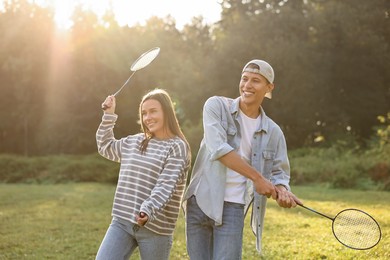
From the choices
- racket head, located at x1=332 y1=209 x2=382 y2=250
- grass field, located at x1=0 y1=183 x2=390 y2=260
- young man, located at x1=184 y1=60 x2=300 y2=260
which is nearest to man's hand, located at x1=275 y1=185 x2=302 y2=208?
young man, located at x1=184 y1=60 x2=300 y2=260

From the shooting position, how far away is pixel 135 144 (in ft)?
15.8

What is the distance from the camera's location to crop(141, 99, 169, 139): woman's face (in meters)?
4.84

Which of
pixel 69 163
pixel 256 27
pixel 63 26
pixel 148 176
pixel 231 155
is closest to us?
pixel 231 155

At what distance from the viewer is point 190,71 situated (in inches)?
1319

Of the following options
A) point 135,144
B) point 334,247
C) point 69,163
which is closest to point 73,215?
point 334,247

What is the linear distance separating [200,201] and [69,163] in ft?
71.0

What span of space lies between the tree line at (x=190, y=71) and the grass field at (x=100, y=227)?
1395cm

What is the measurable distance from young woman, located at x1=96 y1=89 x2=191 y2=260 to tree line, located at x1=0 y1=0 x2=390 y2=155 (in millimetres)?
25558

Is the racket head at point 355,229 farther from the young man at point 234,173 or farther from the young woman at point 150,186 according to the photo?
the young woman at point 150,186

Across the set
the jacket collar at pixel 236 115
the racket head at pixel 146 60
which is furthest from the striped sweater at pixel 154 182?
the racket head at pixel 146 60

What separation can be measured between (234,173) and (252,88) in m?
0.70

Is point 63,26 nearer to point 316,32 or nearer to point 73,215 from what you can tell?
point 316,32

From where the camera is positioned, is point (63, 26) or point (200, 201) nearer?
point (200, 201)

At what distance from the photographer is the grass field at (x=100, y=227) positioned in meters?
8.77
